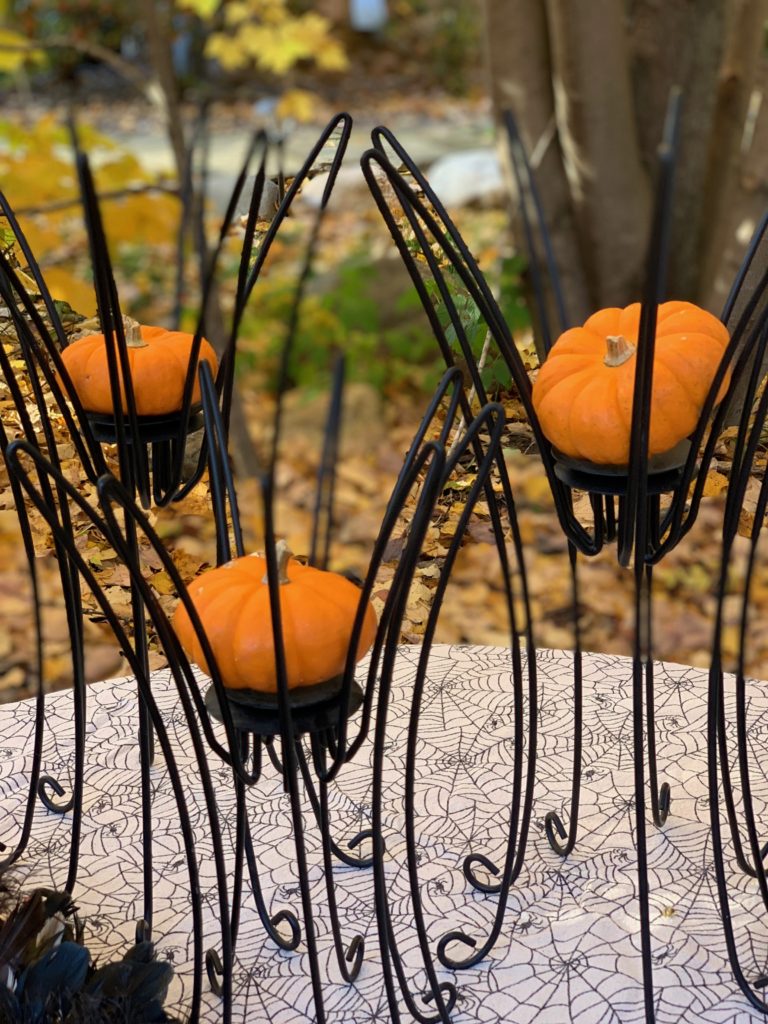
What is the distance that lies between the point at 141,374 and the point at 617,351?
0.41 m

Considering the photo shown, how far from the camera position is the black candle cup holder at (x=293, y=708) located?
838mm

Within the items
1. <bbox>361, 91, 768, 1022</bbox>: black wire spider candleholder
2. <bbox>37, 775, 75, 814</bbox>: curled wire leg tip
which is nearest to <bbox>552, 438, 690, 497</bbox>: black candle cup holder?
<bbox>361, 91, 768, 1022</bbox>: black wire spider candleholder

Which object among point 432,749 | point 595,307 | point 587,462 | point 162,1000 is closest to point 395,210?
point 587,462

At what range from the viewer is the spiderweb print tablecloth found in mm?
1066

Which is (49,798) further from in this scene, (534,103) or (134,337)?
(534,103)

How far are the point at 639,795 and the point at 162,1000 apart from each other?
1.43 ft

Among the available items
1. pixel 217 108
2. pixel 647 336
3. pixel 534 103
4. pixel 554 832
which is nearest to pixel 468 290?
pixel 647 336

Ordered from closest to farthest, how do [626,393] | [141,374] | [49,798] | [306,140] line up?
[626,393]
[141,374]
[49,798]
[306,140]

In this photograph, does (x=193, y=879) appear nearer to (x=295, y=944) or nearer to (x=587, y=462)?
(x=295, y=944)

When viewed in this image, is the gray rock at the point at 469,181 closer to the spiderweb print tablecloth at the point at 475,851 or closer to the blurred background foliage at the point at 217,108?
the blurred background foliage at the point at 217,108

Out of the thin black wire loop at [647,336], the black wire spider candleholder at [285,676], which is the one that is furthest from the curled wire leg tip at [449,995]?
the thin black wire loop at [647,336]

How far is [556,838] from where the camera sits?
1251mm

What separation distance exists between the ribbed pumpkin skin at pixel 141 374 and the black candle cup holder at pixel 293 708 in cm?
30

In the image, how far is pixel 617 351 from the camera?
92 centimetres
